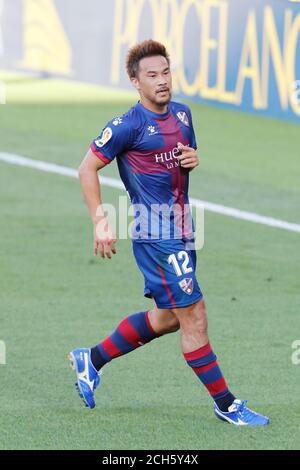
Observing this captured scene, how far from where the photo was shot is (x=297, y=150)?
16.2 m

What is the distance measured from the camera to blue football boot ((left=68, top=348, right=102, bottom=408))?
730cm

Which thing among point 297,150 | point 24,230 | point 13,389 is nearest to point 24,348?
point 13,389

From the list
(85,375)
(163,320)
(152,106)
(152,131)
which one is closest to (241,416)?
(163,320)

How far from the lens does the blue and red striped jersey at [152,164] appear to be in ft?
23.1

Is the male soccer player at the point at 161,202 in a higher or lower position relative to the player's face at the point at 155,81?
lower

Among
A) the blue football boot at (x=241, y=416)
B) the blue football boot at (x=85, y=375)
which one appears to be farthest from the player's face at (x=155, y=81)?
the blue football boot at (x=241, y=416)

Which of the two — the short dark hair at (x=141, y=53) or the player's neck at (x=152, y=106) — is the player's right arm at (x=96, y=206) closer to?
the player's neck at (x=152, y=106)

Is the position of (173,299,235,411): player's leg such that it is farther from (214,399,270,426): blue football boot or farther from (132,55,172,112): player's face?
(132,55,172,112): player's face

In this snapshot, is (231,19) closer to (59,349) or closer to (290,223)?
(290,223)

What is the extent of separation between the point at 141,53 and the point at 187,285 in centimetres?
131

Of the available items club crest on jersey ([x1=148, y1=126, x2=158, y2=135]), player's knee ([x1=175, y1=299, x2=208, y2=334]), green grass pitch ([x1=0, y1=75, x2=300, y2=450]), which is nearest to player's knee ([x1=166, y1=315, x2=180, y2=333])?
player's knee ([x1=175, y1=299, x2=208, y2=334])

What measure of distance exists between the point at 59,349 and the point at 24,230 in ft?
12.3

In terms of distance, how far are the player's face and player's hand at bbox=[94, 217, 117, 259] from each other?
29.6 inches

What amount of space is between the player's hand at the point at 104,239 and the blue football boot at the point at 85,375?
0.87m
